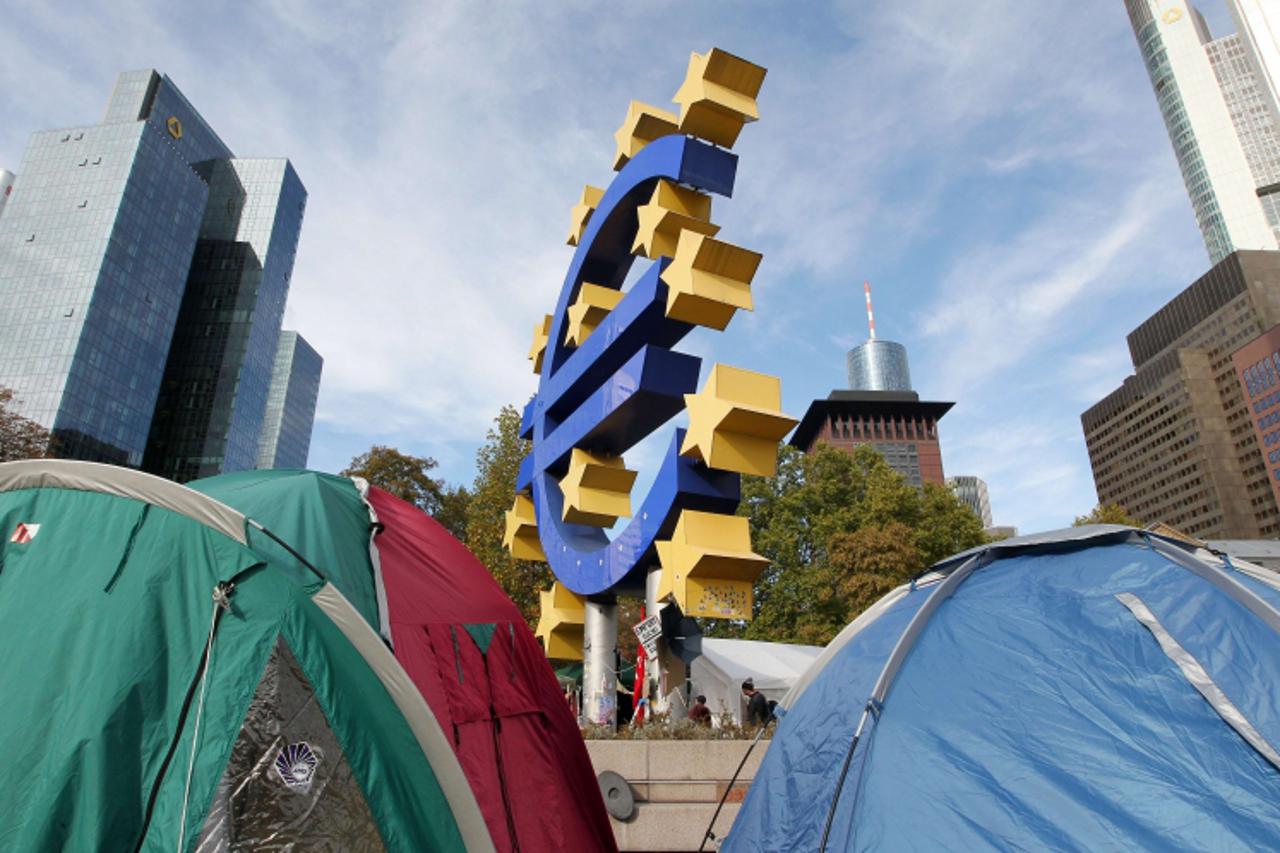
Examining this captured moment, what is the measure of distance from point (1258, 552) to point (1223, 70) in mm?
143745

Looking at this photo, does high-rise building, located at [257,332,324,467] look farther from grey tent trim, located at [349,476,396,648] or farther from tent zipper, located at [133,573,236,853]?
tent zipper, located at [133,573,236,853]

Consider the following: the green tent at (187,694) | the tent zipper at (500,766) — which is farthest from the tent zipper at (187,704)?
the tent zipper at (500,766)

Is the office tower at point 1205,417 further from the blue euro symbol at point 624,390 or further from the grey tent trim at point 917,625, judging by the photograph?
the grey tent trim at point 917,625

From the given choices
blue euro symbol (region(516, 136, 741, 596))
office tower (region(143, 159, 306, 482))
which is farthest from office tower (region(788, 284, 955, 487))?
blue euro symbol (region(516, 136, 741, 596))

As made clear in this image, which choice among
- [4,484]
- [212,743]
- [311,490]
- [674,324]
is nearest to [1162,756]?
[212,743]

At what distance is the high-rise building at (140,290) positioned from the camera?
60906 millimetres

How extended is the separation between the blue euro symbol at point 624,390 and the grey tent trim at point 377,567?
5.20m

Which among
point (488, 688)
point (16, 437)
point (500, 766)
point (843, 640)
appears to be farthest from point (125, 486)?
point (16, 437)

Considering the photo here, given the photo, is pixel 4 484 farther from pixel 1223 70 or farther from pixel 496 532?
pixel 1223 70

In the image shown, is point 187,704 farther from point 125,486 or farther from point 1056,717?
point 1056,717

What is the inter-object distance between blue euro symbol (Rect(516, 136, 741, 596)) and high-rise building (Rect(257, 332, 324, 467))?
105 metres

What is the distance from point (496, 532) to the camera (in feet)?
77.2

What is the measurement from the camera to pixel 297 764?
2.74 metres

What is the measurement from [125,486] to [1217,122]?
170 m
